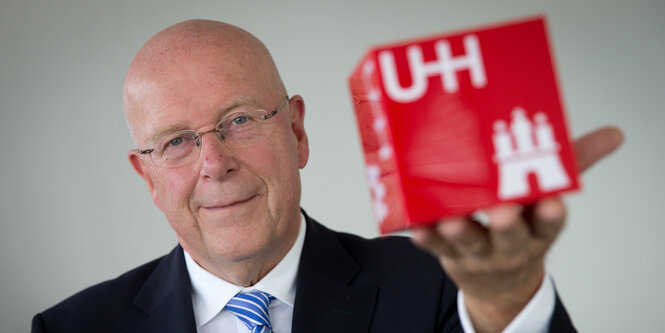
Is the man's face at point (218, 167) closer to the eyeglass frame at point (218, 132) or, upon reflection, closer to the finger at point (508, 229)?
the eyeglass frame at point (218, 132)

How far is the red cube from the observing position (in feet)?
4.94

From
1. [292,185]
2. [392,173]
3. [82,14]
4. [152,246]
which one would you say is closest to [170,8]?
[82,14]

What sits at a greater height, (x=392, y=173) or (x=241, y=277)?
(x=392, y=173)

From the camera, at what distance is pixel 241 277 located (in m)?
2.50

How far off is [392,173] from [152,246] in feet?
9.48

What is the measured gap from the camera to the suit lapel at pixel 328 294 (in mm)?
2414

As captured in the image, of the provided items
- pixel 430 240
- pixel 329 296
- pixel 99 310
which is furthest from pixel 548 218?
pixel 99 310

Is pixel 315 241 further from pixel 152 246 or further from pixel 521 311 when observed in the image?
pixel 152 246

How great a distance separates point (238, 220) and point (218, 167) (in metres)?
0.20

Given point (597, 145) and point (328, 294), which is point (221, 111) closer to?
point (328, 294)

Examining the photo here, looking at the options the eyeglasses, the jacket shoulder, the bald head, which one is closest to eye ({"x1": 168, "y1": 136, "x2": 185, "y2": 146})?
the eyeglasses

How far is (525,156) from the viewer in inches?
59.7

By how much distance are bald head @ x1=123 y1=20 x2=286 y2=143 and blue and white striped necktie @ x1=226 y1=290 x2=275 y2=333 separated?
2.31 feet

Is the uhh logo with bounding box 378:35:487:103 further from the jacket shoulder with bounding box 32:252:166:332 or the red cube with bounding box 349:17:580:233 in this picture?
the jacket shoulder with bounding box 32:252:166:332
